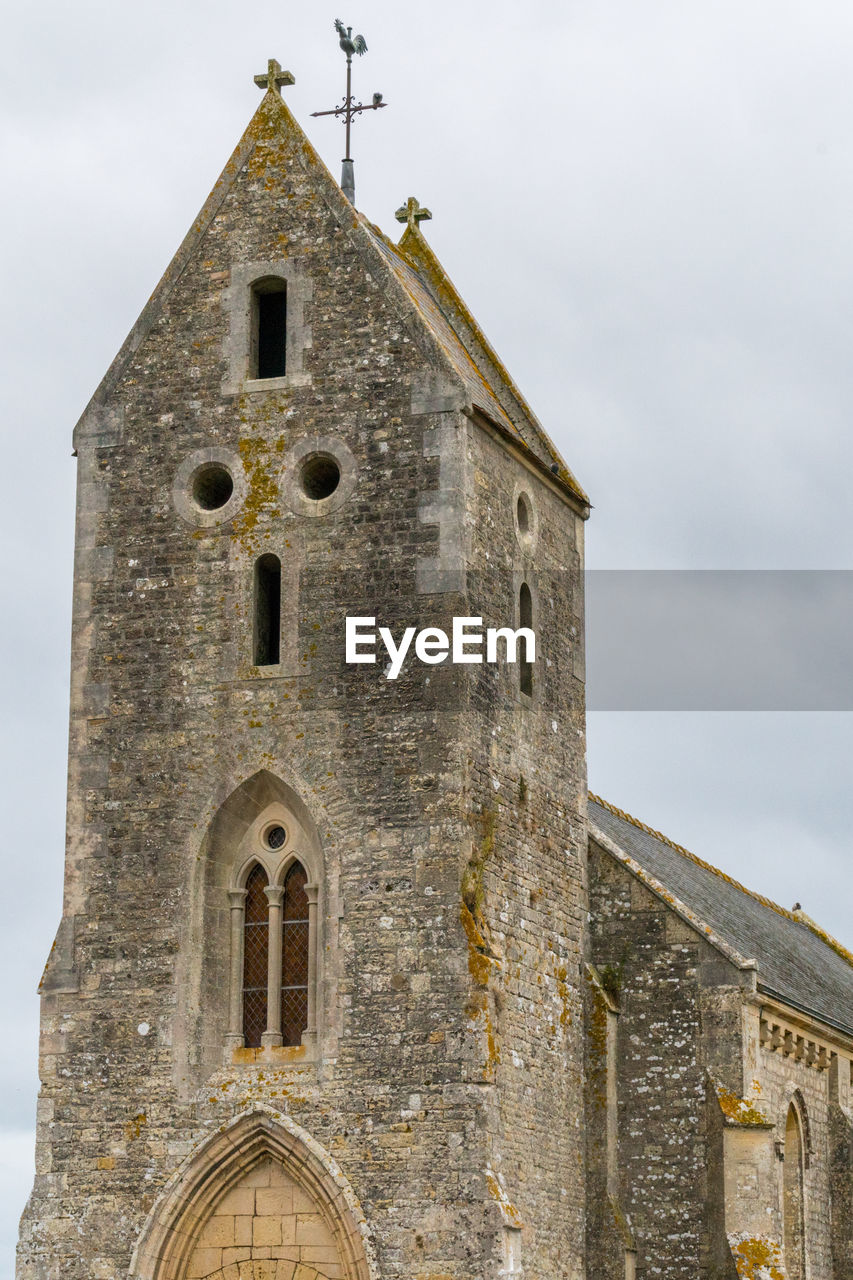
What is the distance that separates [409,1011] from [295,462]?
6.68 meters

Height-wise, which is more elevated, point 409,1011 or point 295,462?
point 295,462

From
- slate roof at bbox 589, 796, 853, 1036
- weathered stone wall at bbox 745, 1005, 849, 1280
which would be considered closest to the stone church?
weathered stone wall at bbox 745, 1005, 849, 1280

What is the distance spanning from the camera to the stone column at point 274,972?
25.3 m

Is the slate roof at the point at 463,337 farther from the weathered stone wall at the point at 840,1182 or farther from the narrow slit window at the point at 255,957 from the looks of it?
the weathered stone wall at the point at 840,1182

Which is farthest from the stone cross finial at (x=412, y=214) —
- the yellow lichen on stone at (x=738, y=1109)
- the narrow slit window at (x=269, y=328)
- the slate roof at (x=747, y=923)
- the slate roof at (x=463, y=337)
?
the yellow lichen on stone at (x=738, y=1109)

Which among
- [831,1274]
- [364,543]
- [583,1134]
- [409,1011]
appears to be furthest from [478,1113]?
[831,1274]

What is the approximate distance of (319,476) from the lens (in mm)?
26844

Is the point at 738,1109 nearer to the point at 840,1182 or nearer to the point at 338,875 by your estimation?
the point at 338,875

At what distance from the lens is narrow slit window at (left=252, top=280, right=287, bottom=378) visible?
90.4ft

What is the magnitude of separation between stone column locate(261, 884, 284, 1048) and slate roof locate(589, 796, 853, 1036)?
483cm

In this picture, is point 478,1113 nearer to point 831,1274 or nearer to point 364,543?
point 364,543

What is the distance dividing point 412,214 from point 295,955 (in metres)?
11.1

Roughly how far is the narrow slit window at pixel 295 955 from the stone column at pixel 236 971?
1.71 ft

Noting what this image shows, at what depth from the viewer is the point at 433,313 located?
28.9 meters
